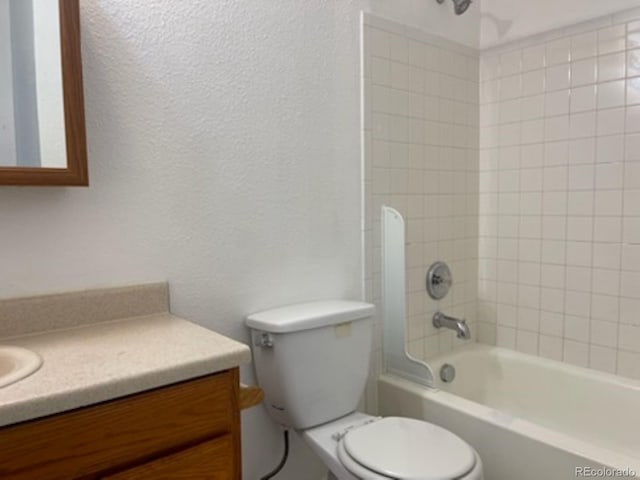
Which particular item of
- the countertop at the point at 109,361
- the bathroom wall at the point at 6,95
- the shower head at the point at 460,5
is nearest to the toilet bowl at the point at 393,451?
the countertop at the point at 109,361

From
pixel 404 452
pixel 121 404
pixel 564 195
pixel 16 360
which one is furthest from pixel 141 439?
pixel 564 195

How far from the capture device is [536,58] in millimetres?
2113

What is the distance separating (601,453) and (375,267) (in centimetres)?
94

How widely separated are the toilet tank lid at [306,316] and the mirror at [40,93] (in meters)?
0.66

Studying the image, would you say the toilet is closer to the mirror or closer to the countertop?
the countertop

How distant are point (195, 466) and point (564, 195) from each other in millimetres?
1827

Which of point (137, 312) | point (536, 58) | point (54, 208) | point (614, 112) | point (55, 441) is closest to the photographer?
point (55, 441)

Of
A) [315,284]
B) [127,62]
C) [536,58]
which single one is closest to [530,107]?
[536,58]

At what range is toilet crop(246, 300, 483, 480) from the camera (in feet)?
4.20

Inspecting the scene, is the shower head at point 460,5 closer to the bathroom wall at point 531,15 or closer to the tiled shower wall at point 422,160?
the tiled shower wall at point 422,160

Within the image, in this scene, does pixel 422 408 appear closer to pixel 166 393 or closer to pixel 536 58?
pixel 166 393

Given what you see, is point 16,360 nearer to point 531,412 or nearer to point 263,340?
point 263,340

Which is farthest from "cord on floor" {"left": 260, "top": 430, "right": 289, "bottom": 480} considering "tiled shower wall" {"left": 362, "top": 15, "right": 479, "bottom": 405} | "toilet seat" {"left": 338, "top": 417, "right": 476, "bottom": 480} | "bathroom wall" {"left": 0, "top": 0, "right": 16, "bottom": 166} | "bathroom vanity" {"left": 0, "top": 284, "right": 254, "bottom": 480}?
"bathroom wall" {"left": 0, "top": 0, "right": 16, "bottom": 166}

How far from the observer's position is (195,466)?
3.07 feet
